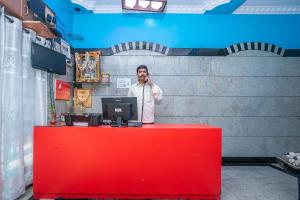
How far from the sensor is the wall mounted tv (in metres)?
3.18

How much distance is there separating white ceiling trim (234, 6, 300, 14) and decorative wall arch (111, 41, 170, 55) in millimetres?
1620

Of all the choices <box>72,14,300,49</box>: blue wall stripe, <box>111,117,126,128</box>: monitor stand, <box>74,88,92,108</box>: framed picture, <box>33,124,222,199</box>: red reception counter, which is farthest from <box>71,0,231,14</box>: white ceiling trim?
<box>33,124,222,199</box>: red reception counter

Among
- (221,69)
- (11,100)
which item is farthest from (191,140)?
(221,69)

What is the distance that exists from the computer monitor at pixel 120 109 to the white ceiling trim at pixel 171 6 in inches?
101

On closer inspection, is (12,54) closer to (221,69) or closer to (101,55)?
(101,55)

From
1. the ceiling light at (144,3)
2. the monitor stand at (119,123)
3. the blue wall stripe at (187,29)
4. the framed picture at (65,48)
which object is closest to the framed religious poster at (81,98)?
the framed picture at (65,48)

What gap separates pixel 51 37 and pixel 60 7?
0.95 m

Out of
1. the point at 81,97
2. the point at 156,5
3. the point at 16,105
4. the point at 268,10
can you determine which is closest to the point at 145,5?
the point at 156,5

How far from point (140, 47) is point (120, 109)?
234cm

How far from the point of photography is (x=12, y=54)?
2.82m

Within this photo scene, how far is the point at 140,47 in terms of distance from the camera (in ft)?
16.4

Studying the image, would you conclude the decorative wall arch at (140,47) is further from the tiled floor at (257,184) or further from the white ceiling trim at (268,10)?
the tiled floor at (257,184)

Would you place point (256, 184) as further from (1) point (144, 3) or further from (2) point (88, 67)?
(2) point (88, 67)

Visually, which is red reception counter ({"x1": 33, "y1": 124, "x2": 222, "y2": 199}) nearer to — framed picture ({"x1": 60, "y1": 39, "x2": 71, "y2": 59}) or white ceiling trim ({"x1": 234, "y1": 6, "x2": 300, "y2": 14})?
framed picture ({"x1": 60, "y1": 39, "x2": 71, "y2": 59})
